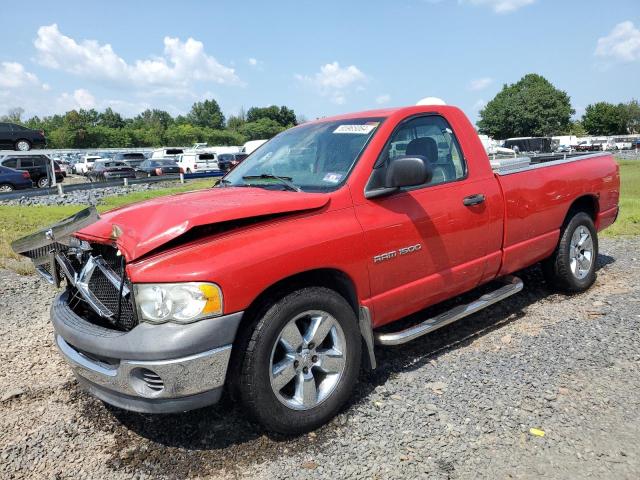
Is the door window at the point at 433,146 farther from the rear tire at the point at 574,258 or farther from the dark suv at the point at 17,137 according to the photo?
the dark suv at the point at 17,137

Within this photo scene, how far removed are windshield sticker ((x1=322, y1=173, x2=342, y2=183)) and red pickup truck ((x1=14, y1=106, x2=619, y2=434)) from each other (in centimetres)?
2

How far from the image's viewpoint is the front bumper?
2.53m

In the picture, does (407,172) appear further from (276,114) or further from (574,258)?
(276,114)

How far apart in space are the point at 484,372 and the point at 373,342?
2.96ft

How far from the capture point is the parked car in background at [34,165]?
27.7m

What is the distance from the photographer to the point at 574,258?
5.18m

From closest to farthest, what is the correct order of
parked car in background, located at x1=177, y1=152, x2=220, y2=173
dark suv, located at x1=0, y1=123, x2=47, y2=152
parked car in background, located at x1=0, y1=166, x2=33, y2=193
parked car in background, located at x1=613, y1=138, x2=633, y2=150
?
parked car in background, located at x1=0, y1=166, x2=33, y2=193, dark suv, located at x1=0, y1=123, x2=47, y2=152, parked car in background, located at x1=177, y1=152, x2=220, y2=173, parked car in background, located at x1=613, y1=138, x2=633, y2=150

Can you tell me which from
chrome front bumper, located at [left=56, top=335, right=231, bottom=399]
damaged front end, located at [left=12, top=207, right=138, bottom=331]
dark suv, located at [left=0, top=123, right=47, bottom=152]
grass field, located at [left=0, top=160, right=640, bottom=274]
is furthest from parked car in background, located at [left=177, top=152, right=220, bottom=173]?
chrome front bumper, located at [left=56, top=335, right=231, bottom=399]

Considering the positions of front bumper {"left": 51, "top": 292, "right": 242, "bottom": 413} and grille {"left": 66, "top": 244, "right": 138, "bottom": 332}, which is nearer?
front bumper {"left": 51, "top": 292, "right": 242, "bottom": 413}

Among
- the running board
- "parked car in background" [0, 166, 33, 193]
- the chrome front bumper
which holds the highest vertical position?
"parked car in background" [0, 166, 33, 193]

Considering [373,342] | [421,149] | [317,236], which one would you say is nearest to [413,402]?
[373,342]

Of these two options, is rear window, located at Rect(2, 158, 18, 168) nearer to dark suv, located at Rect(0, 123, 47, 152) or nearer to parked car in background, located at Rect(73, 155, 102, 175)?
dark suv, located at Rect(0, 123, 47, 152)

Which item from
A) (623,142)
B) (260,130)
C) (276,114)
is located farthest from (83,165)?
(276,114)

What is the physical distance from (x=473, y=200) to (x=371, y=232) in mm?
1113
